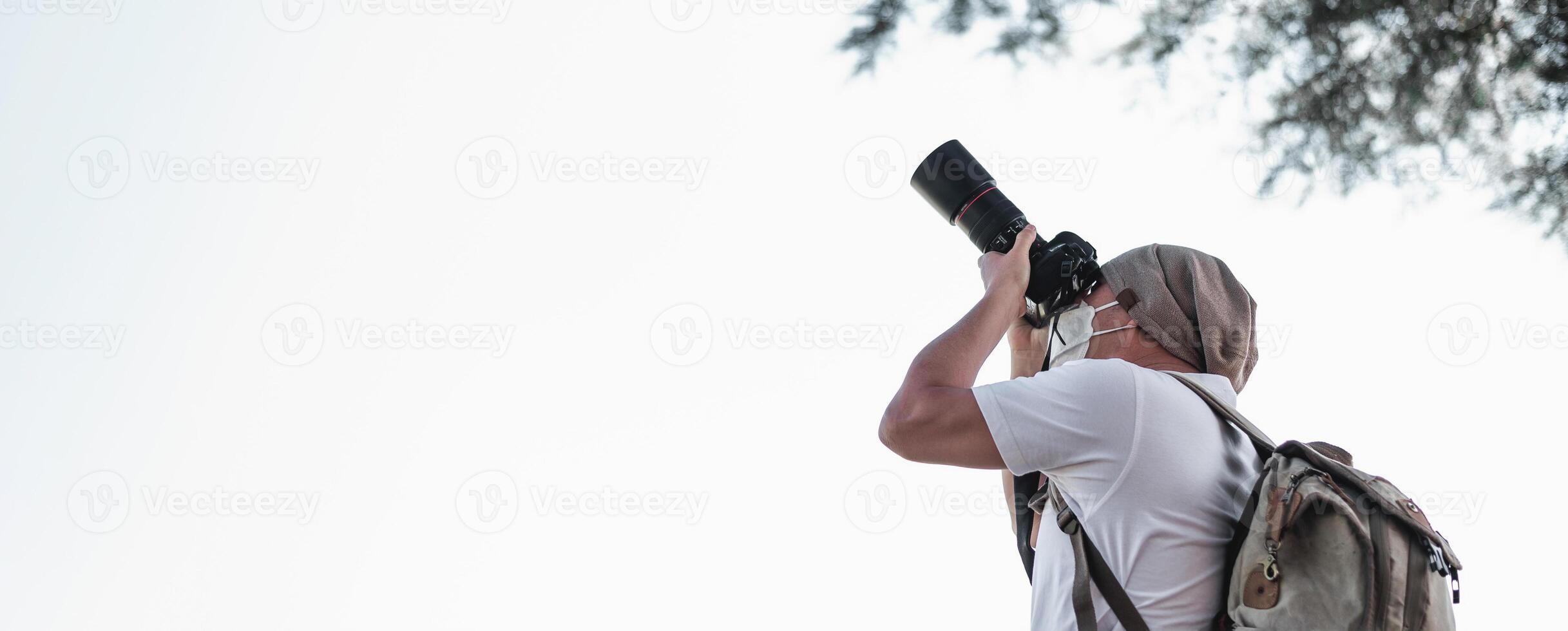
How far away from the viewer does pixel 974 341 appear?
1.70 meters

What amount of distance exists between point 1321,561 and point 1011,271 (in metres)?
0.61

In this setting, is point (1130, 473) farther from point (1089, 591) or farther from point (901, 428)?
point (901, 428)

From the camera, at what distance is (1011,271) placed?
1.84 meters

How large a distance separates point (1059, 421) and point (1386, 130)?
2.11 metres

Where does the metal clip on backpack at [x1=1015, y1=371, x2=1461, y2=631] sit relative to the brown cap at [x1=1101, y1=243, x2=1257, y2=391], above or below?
below

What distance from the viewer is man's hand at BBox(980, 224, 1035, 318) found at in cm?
182

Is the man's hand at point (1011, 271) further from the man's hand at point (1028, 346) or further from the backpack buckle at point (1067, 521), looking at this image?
the backpack buckle at point (1067, 521)

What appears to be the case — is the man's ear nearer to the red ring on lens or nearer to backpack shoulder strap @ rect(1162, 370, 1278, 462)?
backpack shoulder strap @ rect(1162, 370, 1278, 462)

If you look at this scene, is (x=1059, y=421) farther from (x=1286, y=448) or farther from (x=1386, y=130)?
(x=1386, y=130)

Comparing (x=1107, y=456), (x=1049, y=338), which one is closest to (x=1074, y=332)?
(x=1049, y=338)

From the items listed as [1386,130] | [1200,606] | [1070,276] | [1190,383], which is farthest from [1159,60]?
[1200,606]

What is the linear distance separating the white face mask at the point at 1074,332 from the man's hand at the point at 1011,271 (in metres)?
0.07

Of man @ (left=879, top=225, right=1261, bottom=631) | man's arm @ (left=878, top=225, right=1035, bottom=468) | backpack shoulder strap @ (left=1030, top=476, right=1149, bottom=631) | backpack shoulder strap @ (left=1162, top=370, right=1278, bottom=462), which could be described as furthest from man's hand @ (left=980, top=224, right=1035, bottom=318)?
backpack shoulder strap @ (left=1030, top=476, right=1149, bottom=631)

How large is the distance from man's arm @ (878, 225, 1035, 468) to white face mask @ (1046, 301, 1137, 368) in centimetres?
15
